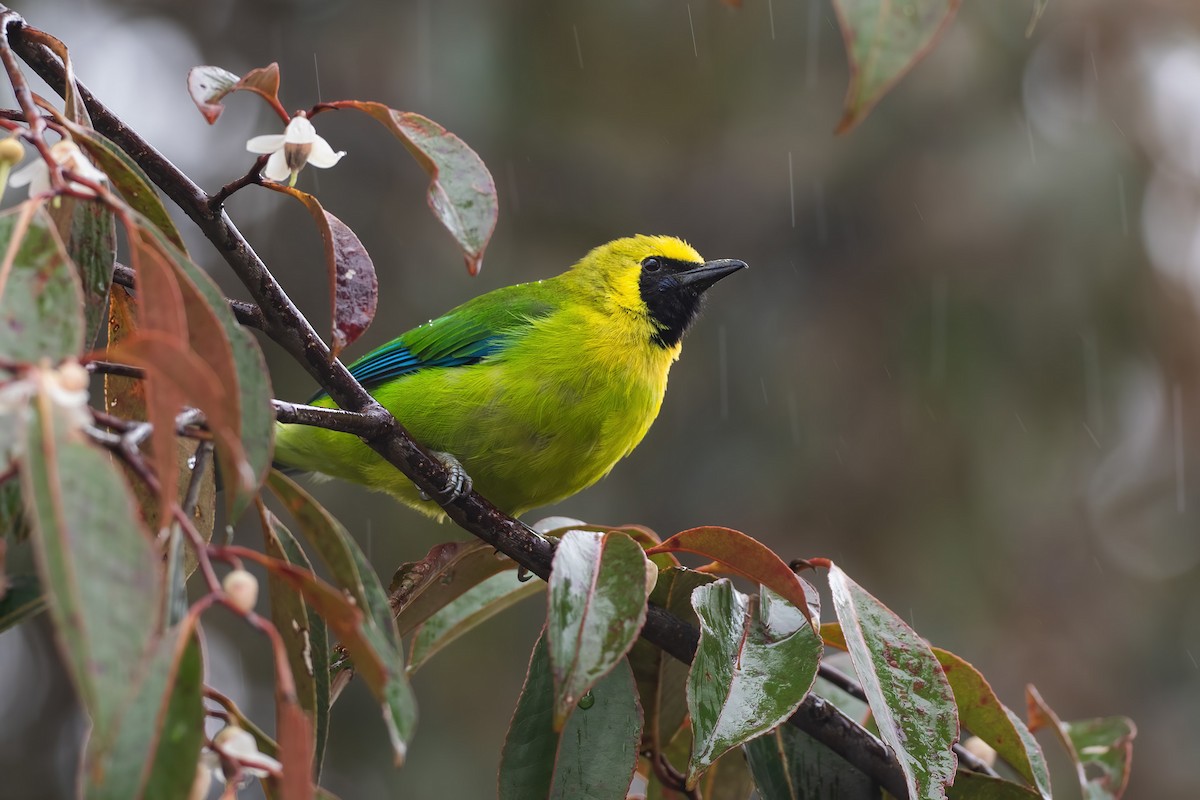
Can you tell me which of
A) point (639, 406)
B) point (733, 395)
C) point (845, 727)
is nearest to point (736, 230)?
point (733, 395)

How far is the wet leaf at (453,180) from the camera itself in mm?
1798

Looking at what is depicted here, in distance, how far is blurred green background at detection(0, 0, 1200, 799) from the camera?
6023 millimetres

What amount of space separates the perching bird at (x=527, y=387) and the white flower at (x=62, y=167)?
2.03 meters

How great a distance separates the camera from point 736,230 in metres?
7.25

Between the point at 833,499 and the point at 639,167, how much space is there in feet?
7.29

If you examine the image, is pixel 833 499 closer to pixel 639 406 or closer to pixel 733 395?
pixel 733 395

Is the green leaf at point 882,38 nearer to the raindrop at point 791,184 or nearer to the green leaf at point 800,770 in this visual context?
the green leaf at point 800,770

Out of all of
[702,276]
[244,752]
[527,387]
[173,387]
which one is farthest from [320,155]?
[702,276]

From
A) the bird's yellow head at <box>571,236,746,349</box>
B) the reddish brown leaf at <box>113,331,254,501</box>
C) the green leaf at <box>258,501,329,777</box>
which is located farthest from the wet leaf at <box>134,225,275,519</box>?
the bird's yellow head at <box>571,236,746,349</box>

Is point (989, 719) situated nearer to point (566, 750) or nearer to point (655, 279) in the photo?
point (566, 750)

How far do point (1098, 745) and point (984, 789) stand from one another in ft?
1.95

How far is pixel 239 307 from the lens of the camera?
2.12m

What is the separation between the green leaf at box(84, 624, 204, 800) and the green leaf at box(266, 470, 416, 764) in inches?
6.1

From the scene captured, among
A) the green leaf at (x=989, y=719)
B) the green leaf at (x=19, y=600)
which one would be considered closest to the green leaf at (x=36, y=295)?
the green leaf at (x=19, y=600)
